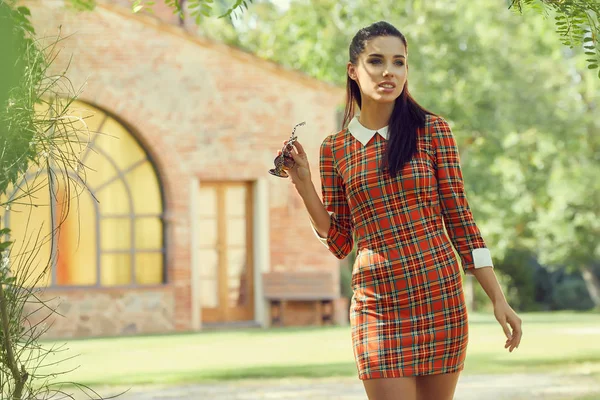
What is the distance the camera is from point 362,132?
3854 millimetres

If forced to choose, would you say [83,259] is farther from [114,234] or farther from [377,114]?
[377,114]

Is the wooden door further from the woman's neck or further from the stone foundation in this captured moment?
the woman's neck

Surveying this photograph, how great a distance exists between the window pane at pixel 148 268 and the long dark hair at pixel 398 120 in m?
15.7

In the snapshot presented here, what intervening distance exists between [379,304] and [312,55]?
23.4m

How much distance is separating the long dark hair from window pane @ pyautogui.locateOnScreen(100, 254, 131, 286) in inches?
618

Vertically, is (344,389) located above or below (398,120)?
below

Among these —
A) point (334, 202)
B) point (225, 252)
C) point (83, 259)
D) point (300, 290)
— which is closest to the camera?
point (334, 202)

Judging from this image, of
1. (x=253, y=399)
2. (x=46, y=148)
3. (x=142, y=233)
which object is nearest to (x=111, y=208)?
(x=142, y=233)

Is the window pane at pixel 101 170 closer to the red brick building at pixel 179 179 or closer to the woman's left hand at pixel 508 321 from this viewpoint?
the red brick building at pixel 179 179

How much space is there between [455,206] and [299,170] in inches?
21.8

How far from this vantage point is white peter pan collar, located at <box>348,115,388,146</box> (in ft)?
12.5

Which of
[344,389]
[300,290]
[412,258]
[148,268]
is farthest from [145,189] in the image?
[412,258]

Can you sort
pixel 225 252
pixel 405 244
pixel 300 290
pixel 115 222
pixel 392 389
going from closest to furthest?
pixel 392 389
pixel 405 244
pixel 115 222
pixel 300 290
pixel 225 252

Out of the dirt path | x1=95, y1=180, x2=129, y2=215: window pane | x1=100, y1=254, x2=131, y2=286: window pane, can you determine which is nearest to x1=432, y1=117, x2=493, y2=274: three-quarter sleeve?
the dirt path
